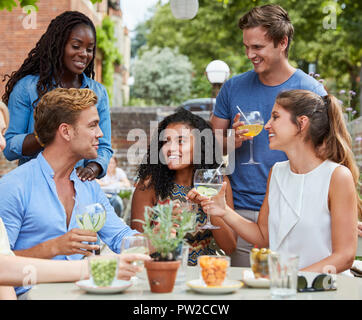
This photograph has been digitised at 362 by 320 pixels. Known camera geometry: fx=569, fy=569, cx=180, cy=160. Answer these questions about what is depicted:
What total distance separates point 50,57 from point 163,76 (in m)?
31.1

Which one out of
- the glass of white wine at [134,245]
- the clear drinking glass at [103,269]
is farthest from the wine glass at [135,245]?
the clear drinking glass at [103,269]

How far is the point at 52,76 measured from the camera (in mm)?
3336

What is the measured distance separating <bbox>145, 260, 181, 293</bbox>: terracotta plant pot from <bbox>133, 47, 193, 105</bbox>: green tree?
3138cm

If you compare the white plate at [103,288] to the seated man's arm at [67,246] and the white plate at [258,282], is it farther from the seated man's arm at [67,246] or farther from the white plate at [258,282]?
the white plate at [258,282]

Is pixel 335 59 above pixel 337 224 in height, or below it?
above

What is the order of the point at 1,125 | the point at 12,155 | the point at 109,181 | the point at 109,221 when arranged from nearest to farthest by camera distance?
the point at 1,125
the point at 109,221
the point at 12,155
the point at 109,181

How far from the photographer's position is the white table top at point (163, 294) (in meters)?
1.86

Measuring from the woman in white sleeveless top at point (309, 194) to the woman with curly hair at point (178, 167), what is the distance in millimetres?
456

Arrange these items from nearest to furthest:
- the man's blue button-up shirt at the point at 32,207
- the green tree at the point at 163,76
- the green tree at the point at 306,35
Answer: the man's blue button-up shirt at the point at 32,207
the green tree at the point at 306,35
the green tree at the point at 163,76

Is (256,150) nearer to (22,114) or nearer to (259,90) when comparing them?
(259,90)

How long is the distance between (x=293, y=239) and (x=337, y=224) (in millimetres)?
219
